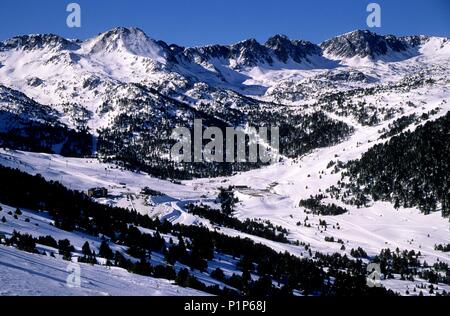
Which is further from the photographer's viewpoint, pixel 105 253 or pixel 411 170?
pixel 411 170

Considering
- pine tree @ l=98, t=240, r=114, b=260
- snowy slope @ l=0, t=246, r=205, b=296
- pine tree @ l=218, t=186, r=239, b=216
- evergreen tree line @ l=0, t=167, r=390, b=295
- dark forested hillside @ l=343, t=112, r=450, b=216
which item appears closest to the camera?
snowy slope @ l=0, t=246, r=205, b=296

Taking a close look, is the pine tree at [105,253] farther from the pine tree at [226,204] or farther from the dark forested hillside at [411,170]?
the dark forested hillside at [411,170]

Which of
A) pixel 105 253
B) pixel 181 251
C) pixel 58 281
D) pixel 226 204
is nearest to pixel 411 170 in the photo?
pixel 226 204

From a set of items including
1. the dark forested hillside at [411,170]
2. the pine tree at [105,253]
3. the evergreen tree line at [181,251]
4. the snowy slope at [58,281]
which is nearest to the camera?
the snowy slope at [58,281]

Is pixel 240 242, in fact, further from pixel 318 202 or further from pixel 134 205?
pixel 318 202

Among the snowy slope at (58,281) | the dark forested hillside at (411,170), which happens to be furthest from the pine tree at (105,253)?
the dark forested hillside at (411,170)

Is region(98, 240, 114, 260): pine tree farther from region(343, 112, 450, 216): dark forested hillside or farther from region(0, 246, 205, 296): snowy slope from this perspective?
region(343, 112, 450, 216): dark forested hillside

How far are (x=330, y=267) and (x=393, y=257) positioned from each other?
64.1 ft

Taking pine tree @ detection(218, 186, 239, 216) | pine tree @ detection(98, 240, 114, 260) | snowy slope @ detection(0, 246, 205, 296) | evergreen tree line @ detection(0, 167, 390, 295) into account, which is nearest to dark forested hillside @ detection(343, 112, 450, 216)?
pine tree @ detection(218, 186, 239, 216)

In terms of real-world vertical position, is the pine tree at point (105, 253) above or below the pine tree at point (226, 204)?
above

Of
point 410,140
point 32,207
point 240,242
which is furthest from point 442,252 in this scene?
point 32,207

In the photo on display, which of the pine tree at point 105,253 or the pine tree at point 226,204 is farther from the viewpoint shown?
the pine tree at point 226,204

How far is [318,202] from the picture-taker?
160000mm

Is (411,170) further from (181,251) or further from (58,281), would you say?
(58,281)
